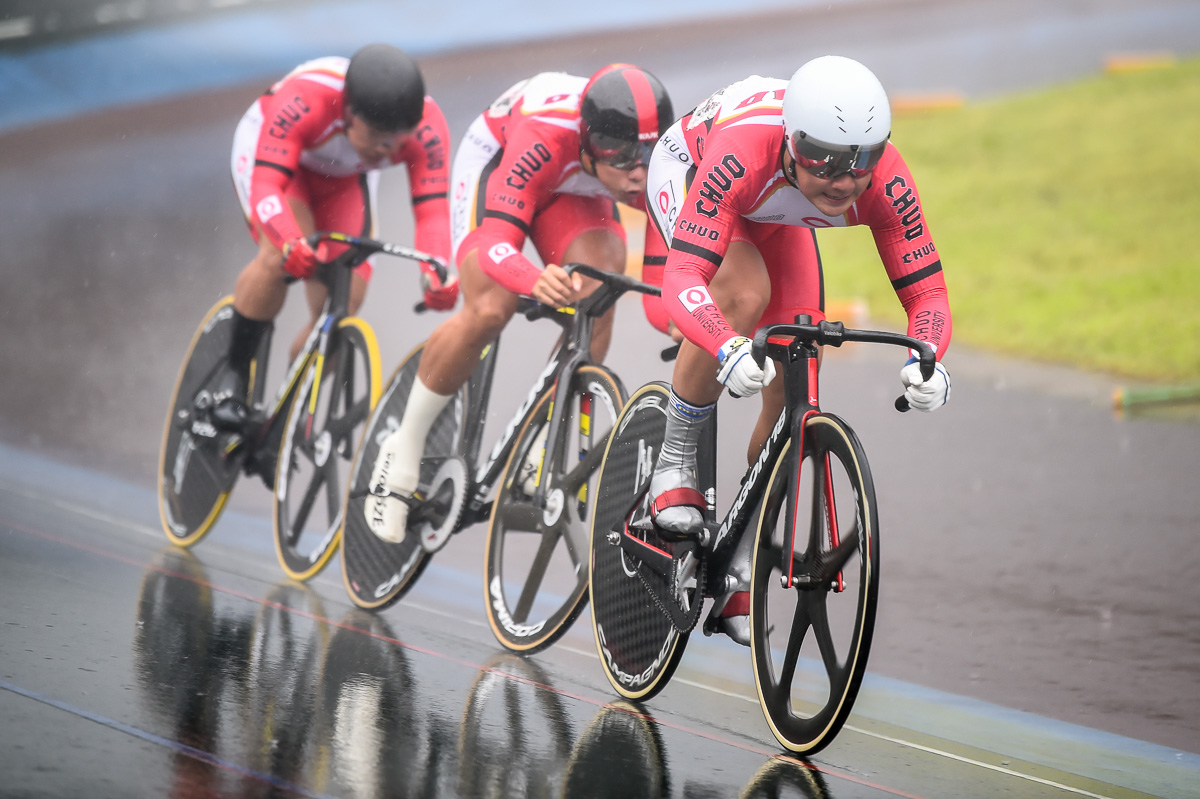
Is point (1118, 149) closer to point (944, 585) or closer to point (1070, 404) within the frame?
point (1070, 404)

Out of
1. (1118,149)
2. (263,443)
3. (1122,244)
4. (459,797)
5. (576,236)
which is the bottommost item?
(459,797)

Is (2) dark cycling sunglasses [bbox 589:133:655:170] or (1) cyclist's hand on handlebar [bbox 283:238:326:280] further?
(1) cyclist's hand on handlebar [bbox 283:238:326:280]

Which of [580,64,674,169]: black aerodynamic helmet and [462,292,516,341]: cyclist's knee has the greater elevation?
[580,64,674,169]: black aerodynamic helmet

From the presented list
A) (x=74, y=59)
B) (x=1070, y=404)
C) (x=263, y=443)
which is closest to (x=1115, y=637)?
(x=263, y=443)

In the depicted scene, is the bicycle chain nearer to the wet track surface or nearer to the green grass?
the wet track surface

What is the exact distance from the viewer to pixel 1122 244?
1349 cm

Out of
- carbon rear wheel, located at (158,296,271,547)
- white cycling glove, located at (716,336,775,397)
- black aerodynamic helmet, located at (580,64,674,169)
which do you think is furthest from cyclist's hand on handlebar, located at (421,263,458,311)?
white cycling glove, located at (716,336,775,397)

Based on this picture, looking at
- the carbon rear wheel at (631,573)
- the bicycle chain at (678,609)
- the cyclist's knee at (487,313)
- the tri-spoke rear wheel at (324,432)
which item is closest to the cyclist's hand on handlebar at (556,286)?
the carbon rear wheel at (631,573)

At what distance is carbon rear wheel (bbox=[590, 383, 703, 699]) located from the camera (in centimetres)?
407

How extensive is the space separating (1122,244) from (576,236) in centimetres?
1000

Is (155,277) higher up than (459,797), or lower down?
higher up

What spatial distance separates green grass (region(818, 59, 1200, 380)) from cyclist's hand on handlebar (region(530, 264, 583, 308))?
709 cm

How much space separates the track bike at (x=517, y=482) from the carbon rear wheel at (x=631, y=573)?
0.13 meters

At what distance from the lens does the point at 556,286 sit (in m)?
4.32
